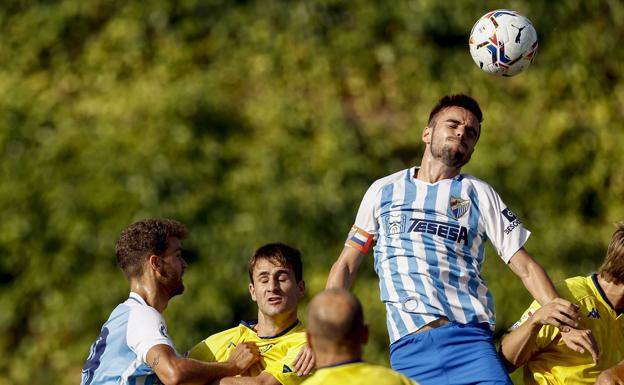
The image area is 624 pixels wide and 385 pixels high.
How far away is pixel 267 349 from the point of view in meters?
6.63

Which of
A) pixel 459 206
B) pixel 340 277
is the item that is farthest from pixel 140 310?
pixel 459 206

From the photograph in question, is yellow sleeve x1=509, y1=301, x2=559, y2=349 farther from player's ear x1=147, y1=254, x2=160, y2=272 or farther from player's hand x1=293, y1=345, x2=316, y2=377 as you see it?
player's ear x1=147, y1=254, x2=160, y2=272

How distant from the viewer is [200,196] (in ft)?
42.1

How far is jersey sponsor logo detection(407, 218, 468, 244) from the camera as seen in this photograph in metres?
6.47

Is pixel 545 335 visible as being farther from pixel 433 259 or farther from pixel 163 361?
pixel 163 361

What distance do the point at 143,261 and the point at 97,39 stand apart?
26.4 feet

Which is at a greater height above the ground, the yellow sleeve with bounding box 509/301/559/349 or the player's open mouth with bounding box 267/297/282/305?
the player's open mouth with bounding box 267/297/282/305

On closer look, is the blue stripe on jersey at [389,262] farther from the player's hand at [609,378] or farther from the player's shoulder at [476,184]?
the player's hand at [609,378]

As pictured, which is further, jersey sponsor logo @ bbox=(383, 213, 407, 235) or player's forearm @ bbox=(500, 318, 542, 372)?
jersey sponsor logo @ bbox=(383, 213, 407, 235)

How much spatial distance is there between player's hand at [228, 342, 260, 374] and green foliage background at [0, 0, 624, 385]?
549 centimetres

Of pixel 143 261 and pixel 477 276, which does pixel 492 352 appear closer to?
pixel 477 276

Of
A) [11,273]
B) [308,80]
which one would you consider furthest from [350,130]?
[11,273]

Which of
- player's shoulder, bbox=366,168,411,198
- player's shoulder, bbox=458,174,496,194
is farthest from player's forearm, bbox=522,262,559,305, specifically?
player's shoulder, bbox=366,168,411,198

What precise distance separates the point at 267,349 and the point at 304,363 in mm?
434
